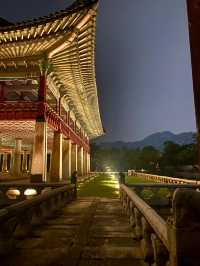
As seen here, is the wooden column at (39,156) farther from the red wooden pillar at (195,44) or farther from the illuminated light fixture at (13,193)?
the red wooden pillar at (195,44)

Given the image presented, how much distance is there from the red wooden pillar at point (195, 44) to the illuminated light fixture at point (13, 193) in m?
10.3

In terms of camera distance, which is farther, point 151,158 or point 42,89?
point 151,158

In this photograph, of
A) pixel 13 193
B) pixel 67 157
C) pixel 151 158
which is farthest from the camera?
pixel 151 158

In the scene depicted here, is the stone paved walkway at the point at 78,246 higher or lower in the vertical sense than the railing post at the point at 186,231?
lower

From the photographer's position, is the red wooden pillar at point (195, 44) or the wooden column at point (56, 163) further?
the wooden column at point (56, 163)

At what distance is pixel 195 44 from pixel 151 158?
Answer: 198 ft

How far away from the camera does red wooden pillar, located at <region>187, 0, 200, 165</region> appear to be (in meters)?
2.83

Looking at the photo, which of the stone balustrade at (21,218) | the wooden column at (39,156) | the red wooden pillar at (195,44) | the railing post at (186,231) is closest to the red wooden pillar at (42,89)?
the wooden column at (39,156)

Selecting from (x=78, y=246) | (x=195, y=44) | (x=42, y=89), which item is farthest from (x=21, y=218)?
(x=42, y=89)

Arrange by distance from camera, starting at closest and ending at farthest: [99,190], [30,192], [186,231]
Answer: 1. [186,231]
2. [30,192]
3. [99,190]

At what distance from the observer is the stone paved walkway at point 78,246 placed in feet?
11.7

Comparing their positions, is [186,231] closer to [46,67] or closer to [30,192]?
[30,192]

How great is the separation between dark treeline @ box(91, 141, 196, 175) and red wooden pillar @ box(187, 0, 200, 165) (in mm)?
49026

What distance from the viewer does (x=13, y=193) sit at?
1152 centimetres
